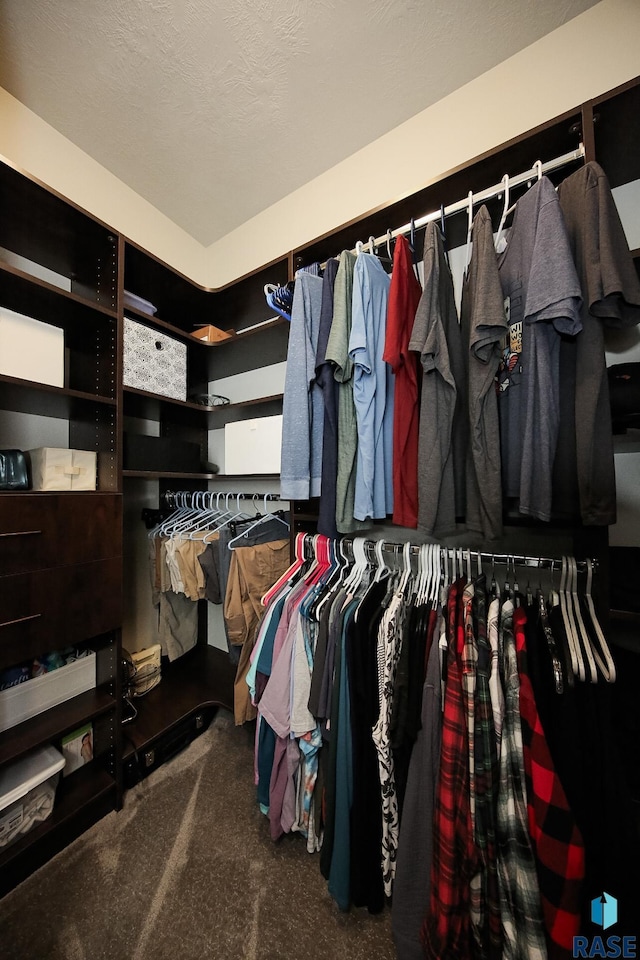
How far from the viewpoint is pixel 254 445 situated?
5.29ft

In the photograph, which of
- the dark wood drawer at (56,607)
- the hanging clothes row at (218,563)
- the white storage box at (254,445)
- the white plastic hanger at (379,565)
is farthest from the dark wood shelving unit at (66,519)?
the white plastic hanger at (379,565)

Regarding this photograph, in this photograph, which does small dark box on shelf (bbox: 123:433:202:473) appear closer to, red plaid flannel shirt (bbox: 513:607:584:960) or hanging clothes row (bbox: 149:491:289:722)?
hanging clothes row (bbox: 149:491:289:722)

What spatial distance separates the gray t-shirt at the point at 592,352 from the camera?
29.1 inches

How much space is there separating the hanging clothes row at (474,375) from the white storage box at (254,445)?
1.19ft

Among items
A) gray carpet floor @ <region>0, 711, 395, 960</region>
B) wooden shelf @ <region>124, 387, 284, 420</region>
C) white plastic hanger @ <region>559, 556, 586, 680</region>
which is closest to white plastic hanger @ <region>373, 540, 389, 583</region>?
→ white plastic hanger @ <region>559, 556, 586, 680</region>

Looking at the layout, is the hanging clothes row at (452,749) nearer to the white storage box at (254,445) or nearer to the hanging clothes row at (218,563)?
the hanging clothes row at (218,563)

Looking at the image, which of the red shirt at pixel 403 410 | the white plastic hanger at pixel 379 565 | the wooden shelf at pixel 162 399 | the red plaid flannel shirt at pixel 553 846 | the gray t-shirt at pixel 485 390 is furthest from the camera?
the wooden shelf at pixel 162 399

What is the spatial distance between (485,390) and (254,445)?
108cm

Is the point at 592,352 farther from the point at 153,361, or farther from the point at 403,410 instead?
the point at 153,361

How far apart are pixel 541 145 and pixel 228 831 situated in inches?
101

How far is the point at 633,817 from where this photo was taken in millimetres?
652

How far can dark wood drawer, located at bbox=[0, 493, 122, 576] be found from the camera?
103 centimetres

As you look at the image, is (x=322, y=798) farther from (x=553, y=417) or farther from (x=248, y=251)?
(x=248, y=251)

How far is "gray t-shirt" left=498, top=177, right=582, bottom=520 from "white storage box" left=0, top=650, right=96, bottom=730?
1.73 metres
